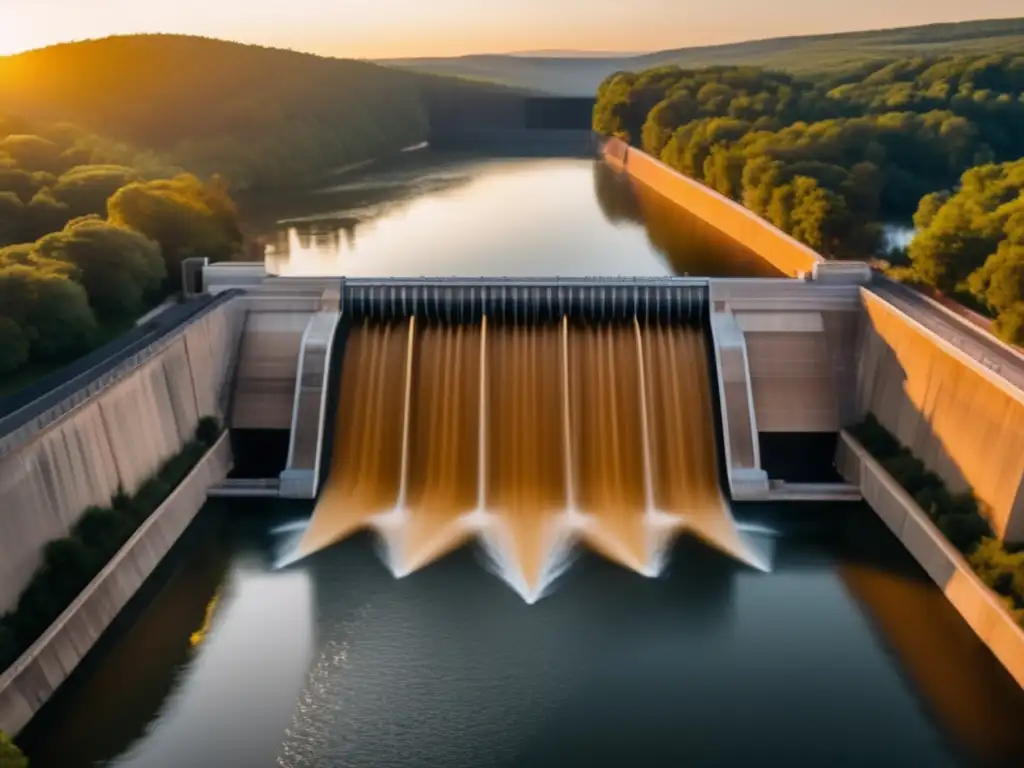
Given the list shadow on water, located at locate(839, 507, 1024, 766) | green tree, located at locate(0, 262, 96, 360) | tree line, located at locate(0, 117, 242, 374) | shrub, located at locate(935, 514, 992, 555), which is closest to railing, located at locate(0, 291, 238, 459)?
green tree, located at locate(0, 262, 96, 360)

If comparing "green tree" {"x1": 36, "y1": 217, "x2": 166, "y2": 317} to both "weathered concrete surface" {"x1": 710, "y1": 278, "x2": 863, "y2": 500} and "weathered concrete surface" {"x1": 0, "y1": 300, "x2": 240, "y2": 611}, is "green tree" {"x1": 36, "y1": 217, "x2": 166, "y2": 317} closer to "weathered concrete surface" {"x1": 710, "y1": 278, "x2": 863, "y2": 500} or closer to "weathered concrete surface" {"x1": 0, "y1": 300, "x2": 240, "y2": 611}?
"weathered concrete surface" {"x1": 0, "y1": 300, "x2": 240, "y2": 611}

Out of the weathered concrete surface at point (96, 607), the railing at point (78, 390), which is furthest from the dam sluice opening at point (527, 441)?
the railing at point (78, 390)

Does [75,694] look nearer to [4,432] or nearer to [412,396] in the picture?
[4,432]

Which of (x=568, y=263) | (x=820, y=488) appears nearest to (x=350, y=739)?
(x=820, y=488)

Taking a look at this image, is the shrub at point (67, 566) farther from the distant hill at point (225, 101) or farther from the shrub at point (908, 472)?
the distant hill at point (225, 101)


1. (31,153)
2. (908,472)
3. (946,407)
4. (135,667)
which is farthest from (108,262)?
(31,153)
